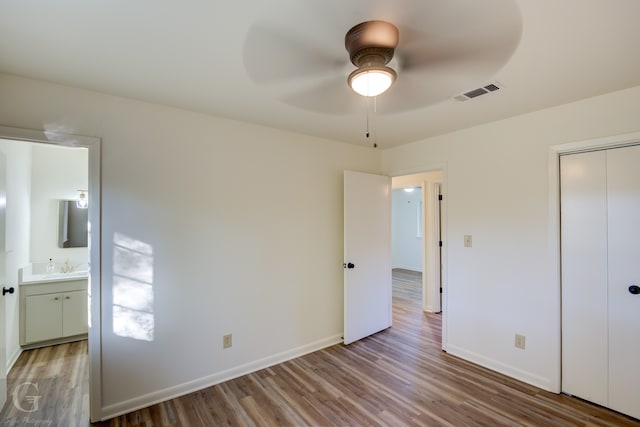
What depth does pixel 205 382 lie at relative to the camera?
259 centimetres

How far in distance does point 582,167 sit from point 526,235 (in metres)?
0.69

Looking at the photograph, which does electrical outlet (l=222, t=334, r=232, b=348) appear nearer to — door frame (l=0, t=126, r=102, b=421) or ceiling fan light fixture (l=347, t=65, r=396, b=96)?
door frame (l=0, t=126, r=102, b=421)

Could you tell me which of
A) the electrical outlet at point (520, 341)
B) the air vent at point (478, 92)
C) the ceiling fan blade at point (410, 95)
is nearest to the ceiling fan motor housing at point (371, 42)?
the ceiling fan blade at point (410, 95)

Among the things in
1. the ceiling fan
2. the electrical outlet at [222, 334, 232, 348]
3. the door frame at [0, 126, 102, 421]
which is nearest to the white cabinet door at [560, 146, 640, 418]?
the ceiling fan

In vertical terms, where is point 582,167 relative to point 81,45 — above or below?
below

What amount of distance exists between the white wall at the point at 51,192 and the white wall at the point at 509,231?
456 cm

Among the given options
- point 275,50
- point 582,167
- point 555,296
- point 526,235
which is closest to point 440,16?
point 275,50

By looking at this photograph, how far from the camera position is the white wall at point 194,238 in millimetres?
2203

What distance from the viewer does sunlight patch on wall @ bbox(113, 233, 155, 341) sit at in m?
2.24

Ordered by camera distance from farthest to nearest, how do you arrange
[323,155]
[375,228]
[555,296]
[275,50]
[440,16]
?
[375,228] → [323,155] → [555,296] → [275,50] → [440,16]

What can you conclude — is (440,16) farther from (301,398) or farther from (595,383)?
(595,383)

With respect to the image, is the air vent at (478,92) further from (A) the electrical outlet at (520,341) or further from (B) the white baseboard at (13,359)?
(B) the white baseboard at (13,359)

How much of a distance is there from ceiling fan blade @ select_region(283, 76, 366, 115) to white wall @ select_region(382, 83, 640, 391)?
1.43 meters

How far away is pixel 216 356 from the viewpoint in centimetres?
267
